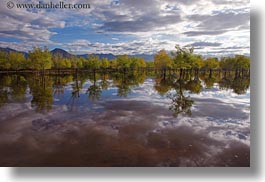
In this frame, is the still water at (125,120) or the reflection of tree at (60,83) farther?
the reflection of tree at (60,83)

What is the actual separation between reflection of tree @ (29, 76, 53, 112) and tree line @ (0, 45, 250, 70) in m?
0.12

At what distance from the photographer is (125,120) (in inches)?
98.2

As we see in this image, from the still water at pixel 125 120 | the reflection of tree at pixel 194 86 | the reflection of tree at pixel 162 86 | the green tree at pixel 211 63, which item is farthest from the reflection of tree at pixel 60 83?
the green tree at pixel 211 63

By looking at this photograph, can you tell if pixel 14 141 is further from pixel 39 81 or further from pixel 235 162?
pixel 235 162

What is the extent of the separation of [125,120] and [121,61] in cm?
54

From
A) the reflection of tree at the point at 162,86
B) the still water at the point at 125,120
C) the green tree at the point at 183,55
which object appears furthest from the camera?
the reflection of tree at the point at 162,86

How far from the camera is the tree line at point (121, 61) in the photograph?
8.02 ft

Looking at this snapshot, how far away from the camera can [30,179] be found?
7.80 feet

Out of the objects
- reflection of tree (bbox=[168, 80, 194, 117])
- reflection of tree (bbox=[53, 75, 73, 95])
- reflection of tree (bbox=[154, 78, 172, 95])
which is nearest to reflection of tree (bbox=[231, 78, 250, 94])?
reflection of tree (bbox=[168, 80, 194, 117])

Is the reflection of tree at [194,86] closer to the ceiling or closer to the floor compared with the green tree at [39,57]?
closer to the floor

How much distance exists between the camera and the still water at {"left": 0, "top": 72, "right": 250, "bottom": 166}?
2.35m

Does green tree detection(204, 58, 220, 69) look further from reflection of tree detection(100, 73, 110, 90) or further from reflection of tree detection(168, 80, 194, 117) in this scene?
reflection of tree detection(100, 73, 110, 90)

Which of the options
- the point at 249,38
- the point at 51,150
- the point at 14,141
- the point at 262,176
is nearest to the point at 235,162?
the point at 262,176

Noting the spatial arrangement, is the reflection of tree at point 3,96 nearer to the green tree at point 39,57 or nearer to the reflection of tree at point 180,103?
the green tree at point 39,57
